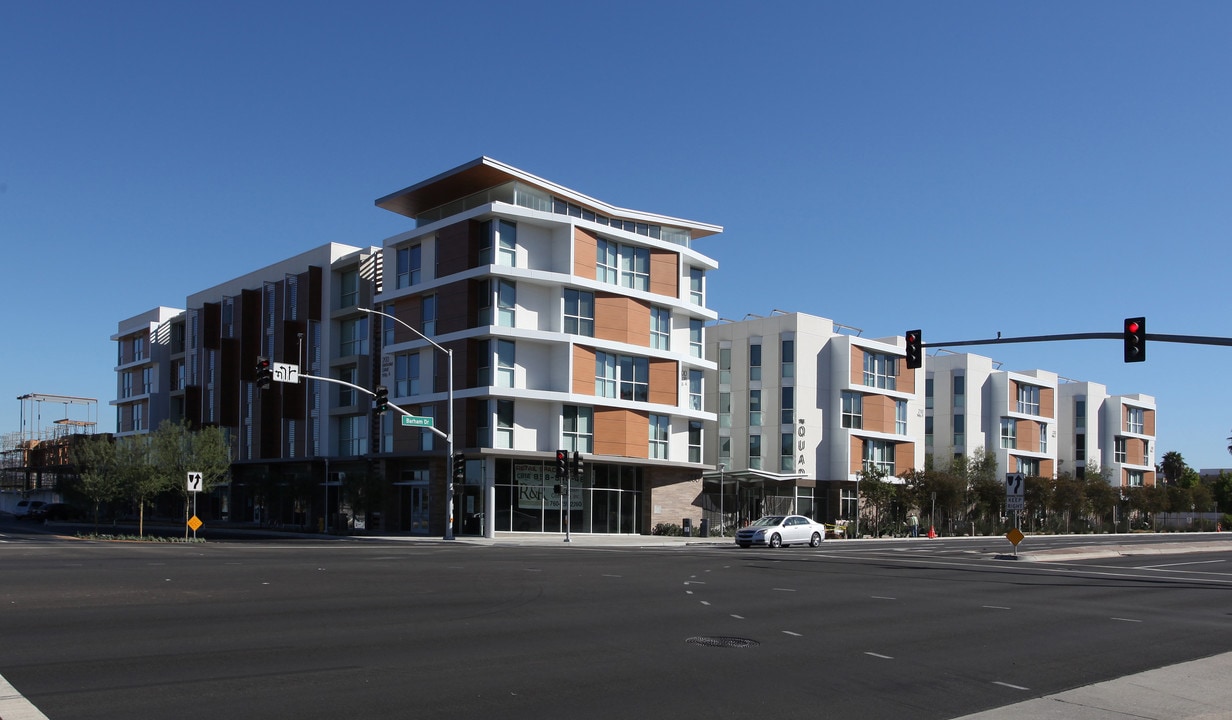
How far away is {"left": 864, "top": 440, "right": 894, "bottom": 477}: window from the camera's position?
2662 inches

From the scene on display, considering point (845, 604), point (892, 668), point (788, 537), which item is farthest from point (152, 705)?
point (788, 537)

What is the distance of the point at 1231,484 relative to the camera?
116000 millimetres

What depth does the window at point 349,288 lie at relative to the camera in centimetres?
5997

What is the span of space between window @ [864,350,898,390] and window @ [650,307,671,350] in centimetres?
1812

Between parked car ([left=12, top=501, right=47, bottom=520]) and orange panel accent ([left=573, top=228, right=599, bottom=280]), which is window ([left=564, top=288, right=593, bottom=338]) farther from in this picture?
parked car ([left=12, top=501, right=47, bottom=520])

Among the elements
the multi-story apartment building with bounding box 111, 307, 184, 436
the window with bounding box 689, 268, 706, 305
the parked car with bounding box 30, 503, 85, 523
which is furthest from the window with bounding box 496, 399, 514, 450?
the parked car with bounding box 30, 503, 85, 523

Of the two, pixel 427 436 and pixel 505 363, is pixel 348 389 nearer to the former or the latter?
pixel 427 436

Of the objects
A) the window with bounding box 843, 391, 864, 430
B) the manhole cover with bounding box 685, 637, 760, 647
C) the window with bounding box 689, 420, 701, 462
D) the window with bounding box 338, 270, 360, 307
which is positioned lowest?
the manhole cover with bounding box 685, 637, 760, 647

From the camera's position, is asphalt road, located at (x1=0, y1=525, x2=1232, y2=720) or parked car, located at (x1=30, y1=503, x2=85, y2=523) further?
parked car, located at (x1=30, y1=503, x2=85, y2=523)

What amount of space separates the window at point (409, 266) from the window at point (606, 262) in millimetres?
9451

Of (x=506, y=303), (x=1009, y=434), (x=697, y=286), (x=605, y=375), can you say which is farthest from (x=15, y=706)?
(x=1009, y=434)

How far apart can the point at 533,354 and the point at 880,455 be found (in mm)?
29227

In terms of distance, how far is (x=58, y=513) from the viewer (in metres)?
74.1

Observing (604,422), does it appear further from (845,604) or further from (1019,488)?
(845,604)
